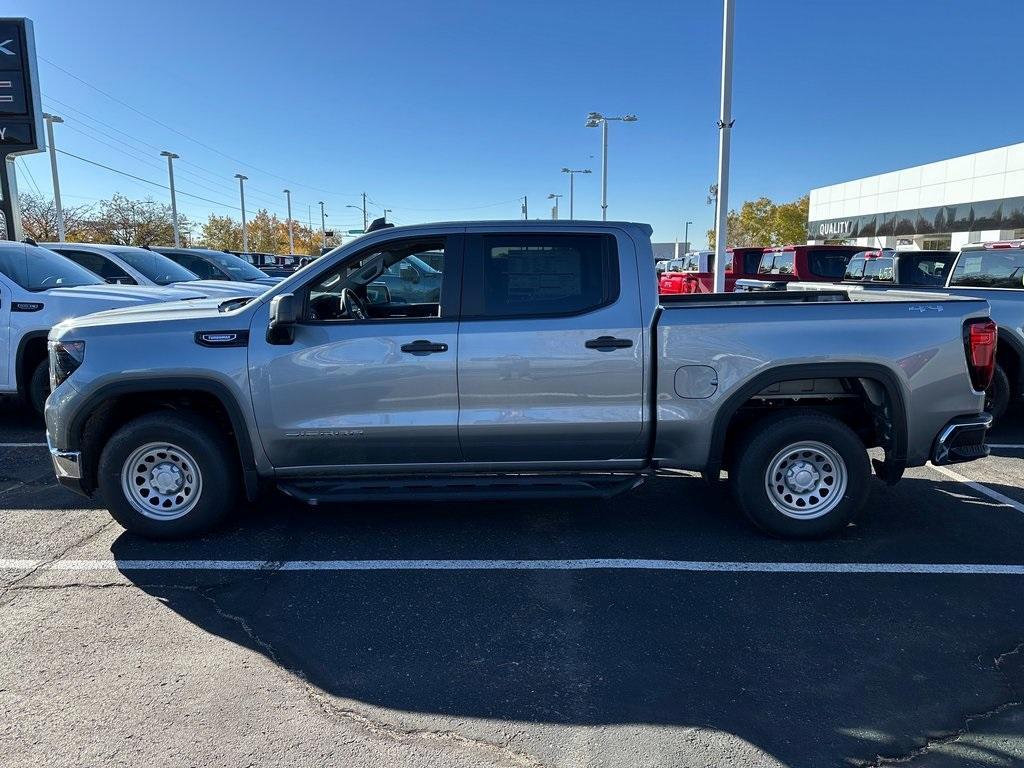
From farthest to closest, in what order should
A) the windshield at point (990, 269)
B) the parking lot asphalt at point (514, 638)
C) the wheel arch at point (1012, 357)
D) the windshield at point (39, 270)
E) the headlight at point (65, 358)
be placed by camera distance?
the windshield at point (990, 269), the windshield at point (39, 270), the wheel arch at point (1012, 357), the headlight at point (65, 358), the parking lot asphalt at point (514, 638)

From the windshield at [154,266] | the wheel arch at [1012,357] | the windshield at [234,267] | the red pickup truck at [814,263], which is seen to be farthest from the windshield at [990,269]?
the windshield at [234,267]

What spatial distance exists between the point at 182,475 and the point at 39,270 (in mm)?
5079

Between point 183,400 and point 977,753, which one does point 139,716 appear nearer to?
point 183,400

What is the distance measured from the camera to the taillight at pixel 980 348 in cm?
434

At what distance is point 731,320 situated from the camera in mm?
4262

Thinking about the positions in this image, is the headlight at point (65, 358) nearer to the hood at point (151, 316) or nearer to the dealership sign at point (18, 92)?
the hood at point (151, 316)

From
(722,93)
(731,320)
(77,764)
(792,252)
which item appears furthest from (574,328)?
(792,252)

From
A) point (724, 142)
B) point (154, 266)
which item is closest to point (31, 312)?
point (154, 266)

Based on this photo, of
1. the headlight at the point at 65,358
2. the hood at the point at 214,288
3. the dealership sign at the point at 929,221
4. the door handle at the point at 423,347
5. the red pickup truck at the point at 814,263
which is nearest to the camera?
the door handle at the point at 423,347

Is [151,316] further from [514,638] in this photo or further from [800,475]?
[800,475]

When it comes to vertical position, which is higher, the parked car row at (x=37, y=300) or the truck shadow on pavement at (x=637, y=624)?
the parked car row at (x=37, y=300)

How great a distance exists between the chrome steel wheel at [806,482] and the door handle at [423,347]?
7.26 feet

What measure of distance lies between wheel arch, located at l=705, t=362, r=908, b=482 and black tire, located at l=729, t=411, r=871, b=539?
0.19 meters

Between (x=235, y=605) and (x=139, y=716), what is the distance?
3.06 ft
